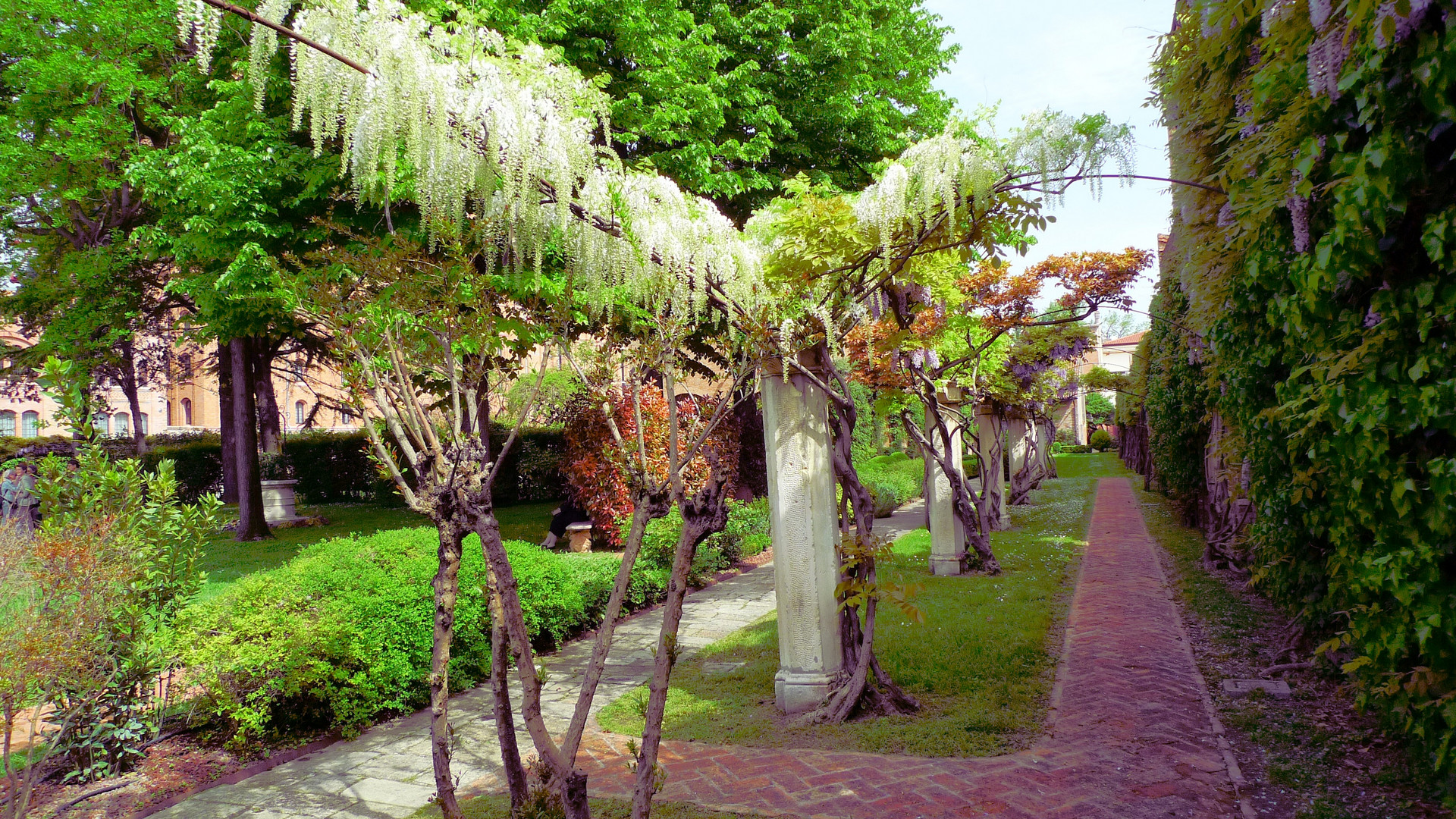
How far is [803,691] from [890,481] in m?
14.1

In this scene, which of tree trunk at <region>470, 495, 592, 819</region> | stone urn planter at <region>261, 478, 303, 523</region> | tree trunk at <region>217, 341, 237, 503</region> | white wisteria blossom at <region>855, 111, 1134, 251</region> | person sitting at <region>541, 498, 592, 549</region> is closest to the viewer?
tree trunk at <region>470, 495, 592, 819</region>

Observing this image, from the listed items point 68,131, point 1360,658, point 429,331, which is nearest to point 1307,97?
point 1360,658

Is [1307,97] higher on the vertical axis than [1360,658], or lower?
higher

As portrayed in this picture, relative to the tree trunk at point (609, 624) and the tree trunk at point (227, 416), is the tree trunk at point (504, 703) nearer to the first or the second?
the tree trunk at point (609, 624)

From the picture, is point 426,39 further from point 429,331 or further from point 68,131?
point 68,131

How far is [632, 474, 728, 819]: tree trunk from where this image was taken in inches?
120

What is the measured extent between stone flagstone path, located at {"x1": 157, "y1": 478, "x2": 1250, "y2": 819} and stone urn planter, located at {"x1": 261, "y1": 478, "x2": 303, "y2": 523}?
14.3m

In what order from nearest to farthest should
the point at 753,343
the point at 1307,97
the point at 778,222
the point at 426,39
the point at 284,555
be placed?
1. the point at 1307,97
2. the point at 426,39
3. the point at 753,343
4. the point at 778,222
5. the point at 284,555

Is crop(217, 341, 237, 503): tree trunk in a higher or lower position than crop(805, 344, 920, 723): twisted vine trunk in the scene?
higher

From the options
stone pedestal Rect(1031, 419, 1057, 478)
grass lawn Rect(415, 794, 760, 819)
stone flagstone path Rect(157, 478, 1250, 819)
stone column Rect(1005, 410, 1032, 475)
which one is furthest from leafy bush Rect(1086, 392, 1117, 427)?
grass lawn Rect(415, 794, 760, 819)

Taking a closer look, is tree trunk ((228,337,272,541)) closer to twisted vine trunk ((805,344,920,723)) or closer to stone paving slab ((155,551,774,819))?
stone paving slab ((155,551,774,819))

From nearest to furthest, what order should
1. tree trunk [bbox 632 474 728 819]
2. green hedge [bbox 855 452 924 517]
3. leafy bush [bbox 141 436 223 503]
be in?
1. tree trunk [bbox 632 474 728 819]
2. green hedge [bbox 855 452 924 517]
3. leafy bush [bbox 141 436 223 503]

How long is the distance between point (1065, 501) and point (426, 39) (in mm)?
18431

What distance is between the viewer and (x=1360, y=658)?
8.70 ft
